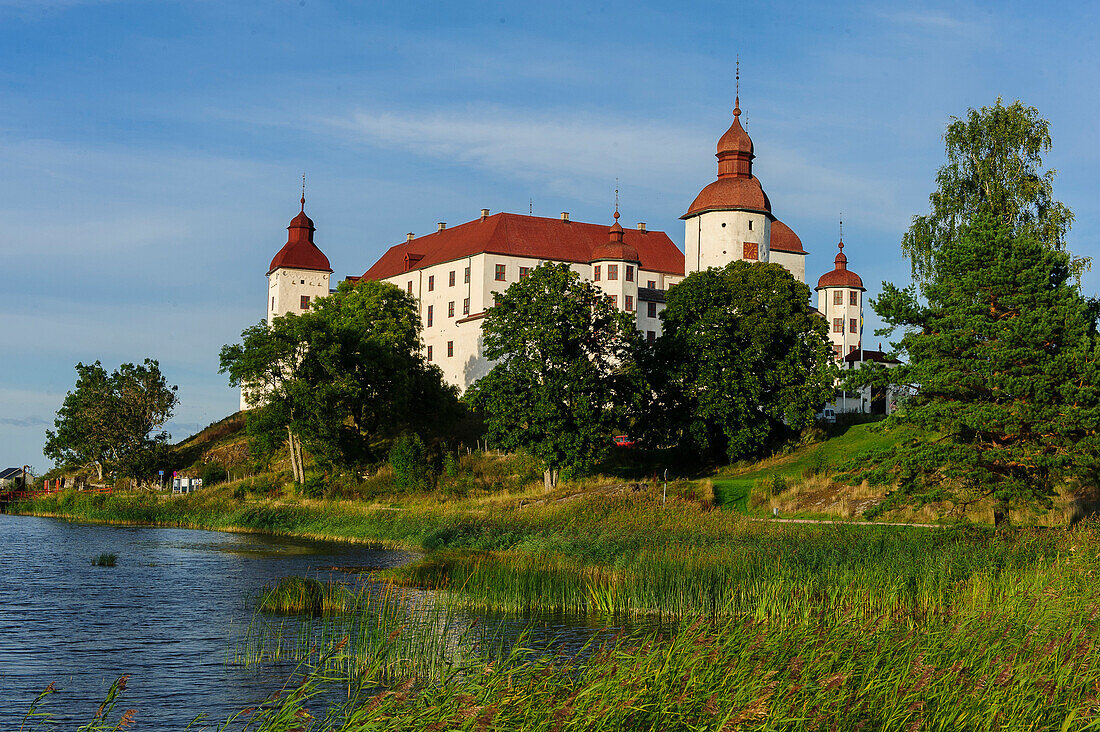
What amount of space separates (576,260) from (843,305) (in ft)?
89.2

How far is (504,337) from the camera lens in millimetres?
54594

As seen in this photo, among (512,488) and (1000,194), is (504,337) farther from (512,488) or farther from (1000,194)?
(1000,194)

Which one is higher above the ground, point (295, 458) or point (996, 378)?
point (996, 378)

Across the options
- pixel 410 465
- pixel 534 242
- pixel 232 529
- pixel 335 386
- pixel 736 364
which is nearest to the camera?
pixel 232 529

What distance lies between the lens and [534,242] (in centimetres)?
9862

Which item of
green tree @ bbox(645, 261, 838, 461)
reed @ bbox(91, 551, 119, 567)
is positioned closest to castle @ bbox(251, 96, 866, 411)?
green tree @ bbox(645, 261, 838, 461)

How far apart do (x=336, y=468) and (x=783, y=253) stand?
50.4m

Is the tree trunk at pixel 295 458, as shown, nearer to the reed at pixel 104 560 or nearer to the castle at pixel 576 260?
the castle at pixel 576 260

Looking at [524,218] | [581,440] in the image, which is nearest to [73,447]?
[524,218]

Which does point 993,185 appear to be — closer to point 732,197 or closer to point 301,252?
point 732,197

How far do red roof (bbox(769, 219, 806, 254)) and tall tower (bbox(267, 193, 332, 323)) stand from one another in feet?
145

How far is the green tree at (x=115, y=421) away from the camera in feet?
273

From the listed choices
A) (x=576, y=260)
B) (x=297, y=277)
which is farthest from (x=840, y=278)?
(x=297, y=277)

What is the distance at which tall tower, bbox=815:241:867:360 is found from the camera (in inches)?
4183
